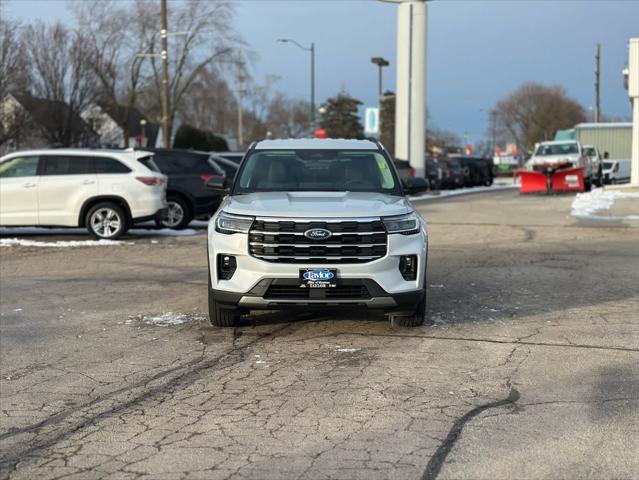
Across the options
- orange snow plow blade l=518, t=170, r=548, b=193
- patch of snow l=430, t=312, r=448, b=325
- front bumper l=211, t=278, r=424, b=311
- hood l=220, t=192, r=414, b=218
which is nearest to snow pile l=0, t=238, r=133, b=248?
hood l=220, t=192, r=414, b=218

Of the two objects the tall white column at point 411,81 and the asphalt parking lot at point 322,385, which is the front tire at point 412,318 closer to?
the asphalt parking lot at point 322,385

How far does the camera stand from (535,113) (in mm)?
102875

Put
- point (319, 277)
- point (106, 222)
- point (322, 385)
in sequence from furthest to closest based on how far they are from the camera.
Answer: point (106, 222) → point (319, 277) → point (322, 385)

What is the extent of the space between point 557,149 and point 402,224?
2910 centimetres

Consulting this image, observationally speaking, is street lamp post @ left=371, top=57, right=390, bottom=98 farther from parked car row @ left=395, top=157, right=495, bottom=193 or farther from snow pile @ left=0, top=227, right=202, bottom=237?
snow pile @ left=0, top=227, right=202, bottom=237

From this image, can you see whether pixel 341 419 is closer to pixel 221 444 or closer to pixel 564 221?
pixel 221 444

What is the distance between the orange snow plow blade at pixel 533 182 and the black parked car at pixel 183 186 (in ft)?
61.5

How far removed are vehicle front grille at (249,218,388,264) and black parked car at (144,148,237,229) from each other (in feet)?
35.5

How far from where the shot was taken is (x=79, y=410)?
17.3 feet

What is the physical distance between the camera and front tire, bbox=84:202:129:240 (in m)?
15.4

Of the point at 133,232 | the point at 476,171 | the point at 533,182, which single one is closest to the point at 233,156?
the point at 133,232

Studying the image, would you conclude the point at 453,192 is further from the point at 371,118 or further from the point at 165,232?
the point at 165,232

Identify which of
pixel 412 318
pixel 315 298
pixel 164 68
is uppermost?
pixel 164 68

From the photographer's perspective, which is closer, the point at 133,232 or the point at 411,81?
the point at 133,232
